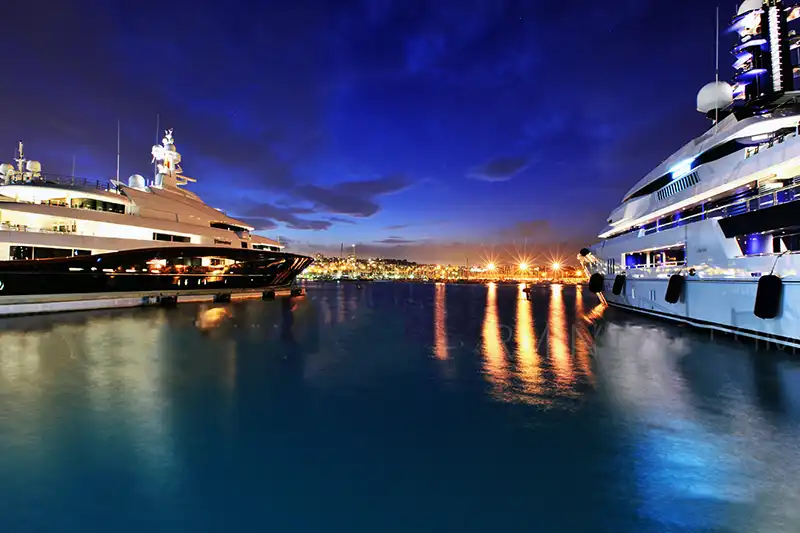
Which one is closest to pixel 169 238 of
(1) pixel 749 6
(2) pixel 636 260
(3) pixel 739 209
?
(2) pixel 636 260

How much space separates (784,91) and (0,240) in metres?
42.4

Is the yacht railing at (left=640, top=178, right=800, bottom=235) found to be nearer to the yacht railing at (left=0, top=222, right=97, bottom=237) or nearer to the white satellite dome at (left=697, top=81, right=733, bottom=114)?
the white satellite dome at (left=697, top=81, right=733, bottom=114)

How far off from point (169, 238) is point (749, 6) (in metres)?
40.3

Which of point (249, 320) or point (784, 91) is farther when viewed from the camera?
point (249, 320)

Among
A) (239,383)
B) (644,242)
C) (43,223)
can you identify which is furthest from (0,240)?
(644,242)

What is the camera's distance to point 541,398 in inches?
346

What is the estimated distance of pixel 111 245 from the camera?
91.4 feet

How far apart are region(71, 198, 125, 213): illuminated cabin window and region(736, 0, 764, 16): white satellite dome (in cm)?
4085

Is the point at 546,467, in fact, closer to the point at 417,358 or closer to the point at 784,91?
the point at 417,358

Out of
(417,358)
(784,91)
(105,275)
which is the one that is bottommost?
(417,358)

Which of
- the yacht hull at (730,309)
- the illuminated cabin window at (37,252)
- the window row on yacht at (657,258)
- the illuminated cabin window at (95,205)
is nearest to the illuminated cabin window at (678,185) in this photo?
the window row on yacht at (657,258)

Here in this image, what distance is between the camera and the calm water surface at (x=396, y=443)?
447cm

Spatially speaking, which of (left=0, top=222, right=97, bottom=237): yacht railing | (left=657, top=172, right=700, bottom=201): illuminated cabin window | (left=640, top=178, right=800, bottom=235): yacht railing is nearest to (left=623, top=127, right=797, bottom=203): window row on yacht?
(left=657, top=172, right=700, bottom=201): illuminated cabin window

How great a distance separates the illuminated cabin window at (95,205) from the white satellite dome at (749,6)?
134ft
